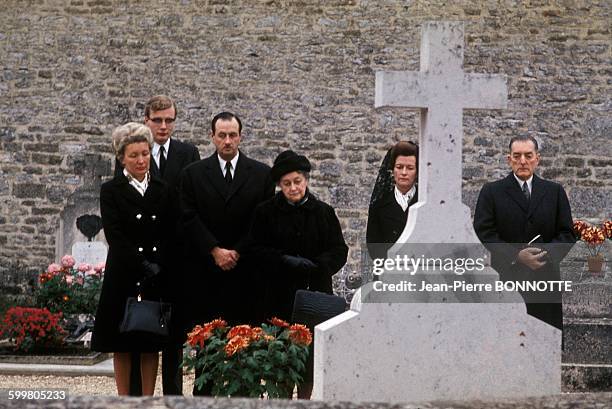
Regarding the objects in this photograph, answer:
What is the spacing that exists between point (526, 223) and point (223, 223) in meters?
1.83

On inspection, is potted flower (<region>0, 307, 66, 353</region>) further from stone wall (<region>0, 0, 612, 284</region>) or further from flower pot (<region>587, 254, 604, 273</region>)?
flower pot (<region>587, 254, 604, 273</region>)

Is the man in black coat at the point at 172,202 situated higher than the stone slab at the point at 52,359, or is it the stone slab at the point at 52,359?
the man in black coat at the point at 172,202

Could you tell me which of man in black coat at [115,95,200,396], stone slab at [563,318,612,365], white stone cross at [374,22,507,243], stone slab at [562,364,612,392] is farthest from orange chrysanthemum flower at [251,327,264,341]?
stone slab at [563,318,612,365]

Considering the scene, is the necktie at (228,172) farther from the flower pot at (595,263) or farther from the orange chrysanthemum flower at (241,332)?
the flower pot at (595,263)

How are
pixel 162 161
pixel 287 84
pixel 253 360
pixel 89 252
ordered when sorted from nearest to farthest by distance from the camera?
pixel 253 360 < pixel 162 161 < pixel 89 252 < pixel 287 84

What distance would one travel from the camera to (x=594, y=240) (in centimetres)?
859

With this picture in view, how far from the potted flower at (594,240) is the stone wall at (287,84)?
2.72 meters

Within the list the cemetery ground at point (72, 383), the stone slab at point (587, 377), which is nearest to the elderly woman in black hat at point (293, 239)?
the cemetery ground at point (72, 383)

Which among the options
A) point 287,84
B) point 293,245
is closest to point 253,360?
point 293,245

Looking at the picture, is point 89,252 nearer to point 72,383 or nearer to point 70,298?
point 70,298

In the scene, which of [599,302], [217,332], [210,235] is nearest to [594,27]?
[599,302]

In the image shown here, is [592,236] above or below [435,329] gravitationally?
above

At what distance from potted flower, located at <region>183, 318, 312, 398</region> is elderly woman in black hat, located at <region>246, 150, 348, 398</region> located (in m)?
0.55

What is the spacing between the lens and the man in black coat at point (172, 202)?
238 inches
